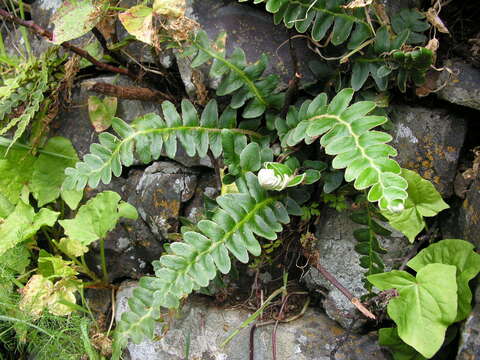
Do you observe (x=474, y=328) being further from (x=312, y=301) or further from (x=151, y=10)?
(x=151, y=10)

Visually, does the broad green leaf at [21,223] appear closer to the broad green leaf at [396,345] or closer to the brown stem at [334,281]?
the brown stem at [334,281]

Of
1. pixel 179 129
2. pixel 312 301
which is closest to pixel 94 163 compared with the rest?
pixel 179 129

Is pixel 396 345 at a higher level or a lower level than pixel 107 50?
lower

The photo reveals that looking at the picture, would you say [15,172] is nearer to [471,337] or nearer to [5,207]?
[5,207]

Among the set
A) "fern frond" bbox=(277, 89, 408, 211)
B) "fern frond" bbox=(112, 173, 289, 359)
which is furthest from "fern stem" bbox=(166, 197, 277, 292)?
"fern frond" bbox=(277, 89, 408, 211)

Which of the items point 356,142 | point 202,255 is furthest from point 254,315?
point 356,142
